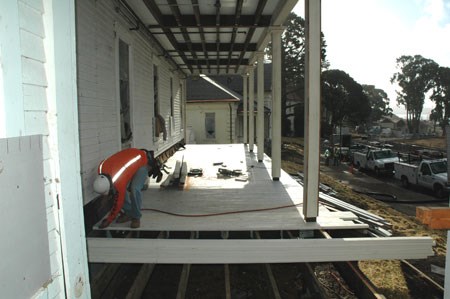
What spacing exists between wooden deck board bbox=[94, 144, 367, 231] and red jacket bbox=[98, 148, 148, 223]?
1.41 ft

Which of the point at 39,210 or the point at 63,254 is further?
the point at 63,254

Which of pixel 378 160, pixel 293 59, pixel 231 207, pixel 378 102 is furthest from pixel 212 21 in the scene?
pixel 378 102

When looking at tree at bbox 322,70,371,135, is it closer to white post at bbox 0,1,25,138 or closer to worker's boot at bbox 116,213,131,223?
worker's boot at bbox 116,213,131,223

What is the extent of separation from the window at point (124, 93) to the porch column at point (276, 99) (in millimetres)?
3108

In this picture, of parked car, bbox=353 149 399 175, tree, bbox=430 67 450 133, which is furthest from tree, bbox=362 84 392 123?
parked car, bbox=353 149 399 175

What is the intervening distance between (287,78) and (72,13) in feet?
117

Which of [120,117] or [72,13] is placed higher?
[72,13]

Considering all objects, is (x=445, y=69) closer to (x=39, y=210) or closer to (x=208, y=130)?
(x=208, y=130)

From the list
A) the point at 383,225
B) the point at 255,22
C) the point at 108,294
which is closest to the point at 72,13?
the point at 108,294

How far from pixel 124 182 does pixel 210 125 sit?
65.2ft

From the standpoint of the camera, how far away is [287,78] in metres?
36.2

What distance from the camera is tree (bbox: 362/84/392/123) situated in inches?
3152

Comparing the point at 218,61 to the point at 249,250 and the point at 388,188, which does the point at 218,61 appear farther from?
the point at 388,188

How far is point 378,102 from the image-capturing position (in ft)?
275
